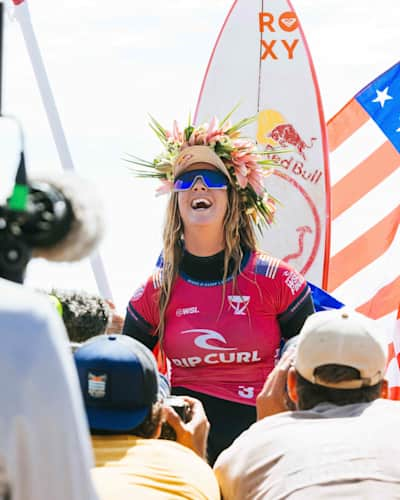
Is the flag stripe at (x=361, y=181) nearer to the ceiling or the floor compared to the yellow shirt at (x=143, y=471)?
nearer to the floor

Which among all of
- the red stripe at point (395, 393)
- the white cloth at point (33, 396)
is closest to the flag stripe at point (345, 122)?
the red stripe at point (395, 393)

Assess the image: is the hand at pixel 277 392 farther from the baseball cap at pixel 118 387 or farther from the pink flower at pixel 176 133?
the pink flower at pixel 176 133

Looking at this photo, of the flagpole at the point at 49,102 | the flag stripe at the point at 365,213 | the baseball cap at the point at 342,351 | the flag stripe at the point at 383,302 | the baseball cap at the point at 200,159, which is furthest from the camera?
the flag stripe at the point at 365,213

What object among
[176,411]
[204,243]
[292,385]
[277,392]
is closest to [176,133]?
[204,243]

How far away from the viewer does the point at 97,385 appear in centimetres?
259

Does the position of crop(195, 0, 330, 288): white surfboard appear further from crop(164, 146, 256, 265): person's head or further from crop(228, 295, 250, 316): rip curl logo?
crop(228, 295, 250, 316): rip curl logo

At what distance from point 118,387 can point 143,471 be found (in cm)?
20

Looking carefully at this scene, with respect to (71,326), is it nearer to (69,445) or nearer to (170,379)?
(170,379)

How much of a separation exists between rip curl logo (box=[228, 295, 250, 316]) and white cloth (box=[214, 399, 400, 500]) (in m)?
1.64

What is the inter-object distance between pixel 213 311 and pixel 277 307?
0.85 feet

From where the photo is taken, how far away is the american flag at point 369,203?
27.8 ft

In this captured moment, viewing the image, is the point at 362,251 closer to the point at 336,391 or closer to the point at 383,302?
the point at 383,302

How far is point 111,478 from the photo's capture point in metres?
2.43

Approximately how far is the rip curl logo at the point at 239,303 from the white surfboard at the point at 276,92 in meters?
4.17
